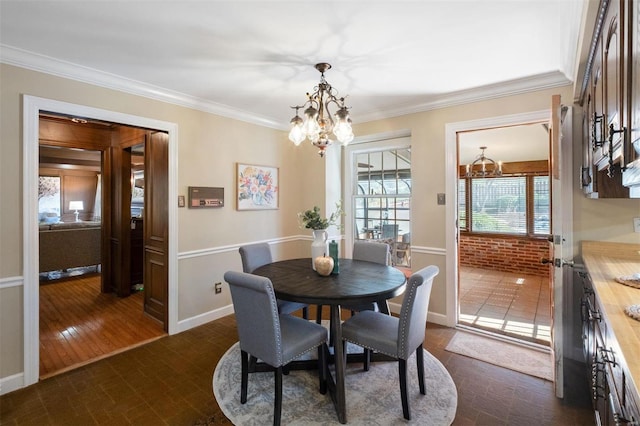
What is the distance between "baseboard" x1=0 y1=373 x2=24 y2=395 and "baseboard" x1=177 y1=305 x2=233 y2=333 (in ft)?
3.95

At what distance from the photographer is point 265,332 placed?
1867 millimetres

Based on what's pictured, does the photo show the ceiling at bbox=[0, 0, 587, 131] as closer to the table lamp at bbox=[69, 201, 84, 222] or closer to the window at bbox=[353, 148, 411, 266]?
the window at bbox=[353, 148, 411, 266]

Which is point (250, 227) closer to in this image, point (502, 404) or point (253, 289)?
point (253, 289)

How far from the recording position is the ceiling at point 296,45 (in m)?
1.81

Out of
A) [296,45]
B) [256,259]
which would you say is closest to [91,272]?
[256,259]

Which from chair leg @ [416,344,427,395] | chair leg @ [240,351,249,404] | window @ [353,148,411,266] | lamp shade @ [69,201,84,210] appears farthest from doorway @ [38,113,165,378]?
window @ [353,148,411,266]

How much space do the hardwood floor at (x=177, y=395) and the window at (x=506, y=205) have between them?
4.00m

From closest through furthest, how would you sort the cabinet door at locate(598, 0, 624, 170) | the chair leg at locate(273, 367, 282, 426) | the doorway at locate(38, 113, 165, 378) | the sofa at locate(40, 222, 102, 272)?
the cabinet door at locate(598, 0, 624, 170), the chair leg at locate(273, 367, 282, 426), the doorway at locate(38, 113, 165, 378), the sofa at locate(40, 222, 102, 272)

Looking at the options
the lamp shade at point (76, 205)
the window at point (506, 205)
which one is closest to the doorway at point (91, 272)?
the lamp shade at point (76, 205)

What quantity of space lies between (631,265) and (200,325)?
12.5 ft

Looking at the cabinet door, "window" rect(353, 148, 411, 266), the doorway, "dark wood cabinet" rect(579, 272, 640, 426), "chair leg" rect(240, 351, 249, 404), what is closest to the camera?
"dark wood cabinet" rect(579, 272, 640, 426)

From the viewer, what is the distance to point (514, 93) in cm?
295

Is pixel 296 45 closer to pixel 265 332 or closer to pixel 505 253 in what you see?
pixel 265 332

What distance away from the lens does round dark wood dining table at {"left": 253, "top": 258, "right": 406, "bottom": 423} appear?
6.35ft
